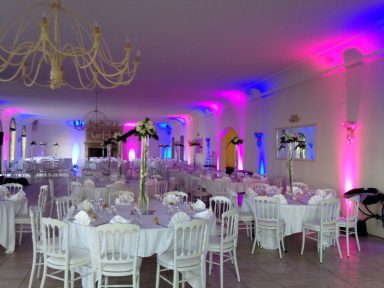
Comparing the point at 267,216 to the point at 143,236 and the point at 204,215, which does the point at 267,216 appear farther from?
the point at 143,236

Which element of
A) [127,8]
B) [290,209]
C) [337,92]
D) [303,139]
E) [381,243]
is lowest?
[381,243]

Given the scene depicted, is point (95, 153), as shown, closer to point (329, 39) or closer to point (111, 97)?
point (111, 97)

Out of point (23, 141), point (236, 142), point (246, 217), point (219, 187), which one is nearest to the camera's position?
point (246, 217)

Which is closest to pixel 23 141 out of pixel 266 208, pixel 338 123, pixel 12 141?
pixel 12 141

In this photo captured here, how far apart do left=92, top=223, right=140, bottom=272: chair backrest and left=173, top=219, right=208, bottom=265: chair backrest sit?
16.9 inches

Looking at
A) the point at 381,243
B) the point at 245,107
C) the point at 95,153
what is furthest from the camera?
the point at 95,153

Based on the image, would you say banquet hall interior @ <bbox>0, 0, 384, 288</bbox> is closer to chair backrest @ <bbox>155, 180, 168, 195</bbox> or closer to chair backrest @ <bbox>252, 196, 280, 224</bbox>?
chair backrest @ <bbox>252, 196, 280, 224</bbox>

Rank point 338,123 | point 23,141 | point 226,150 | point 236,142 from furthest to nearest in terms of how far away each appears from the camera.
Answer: point 23,141 < point 226,150 < point 236,142 < point 338,123

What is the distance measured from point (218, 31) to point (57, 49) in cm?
418

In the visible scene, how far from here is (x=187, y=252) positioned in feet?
13.2

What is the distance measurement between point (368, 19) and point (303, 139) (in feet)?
14.4

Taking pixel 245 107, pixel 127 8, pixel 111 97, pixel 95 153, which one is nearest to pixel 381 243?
pixel 127 8

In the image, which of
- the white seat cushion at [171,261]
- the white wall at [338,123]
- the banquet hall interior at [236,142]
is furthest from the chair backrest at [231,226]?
the white wall at [338,123]

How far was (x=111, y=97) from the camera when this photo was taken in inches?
610
